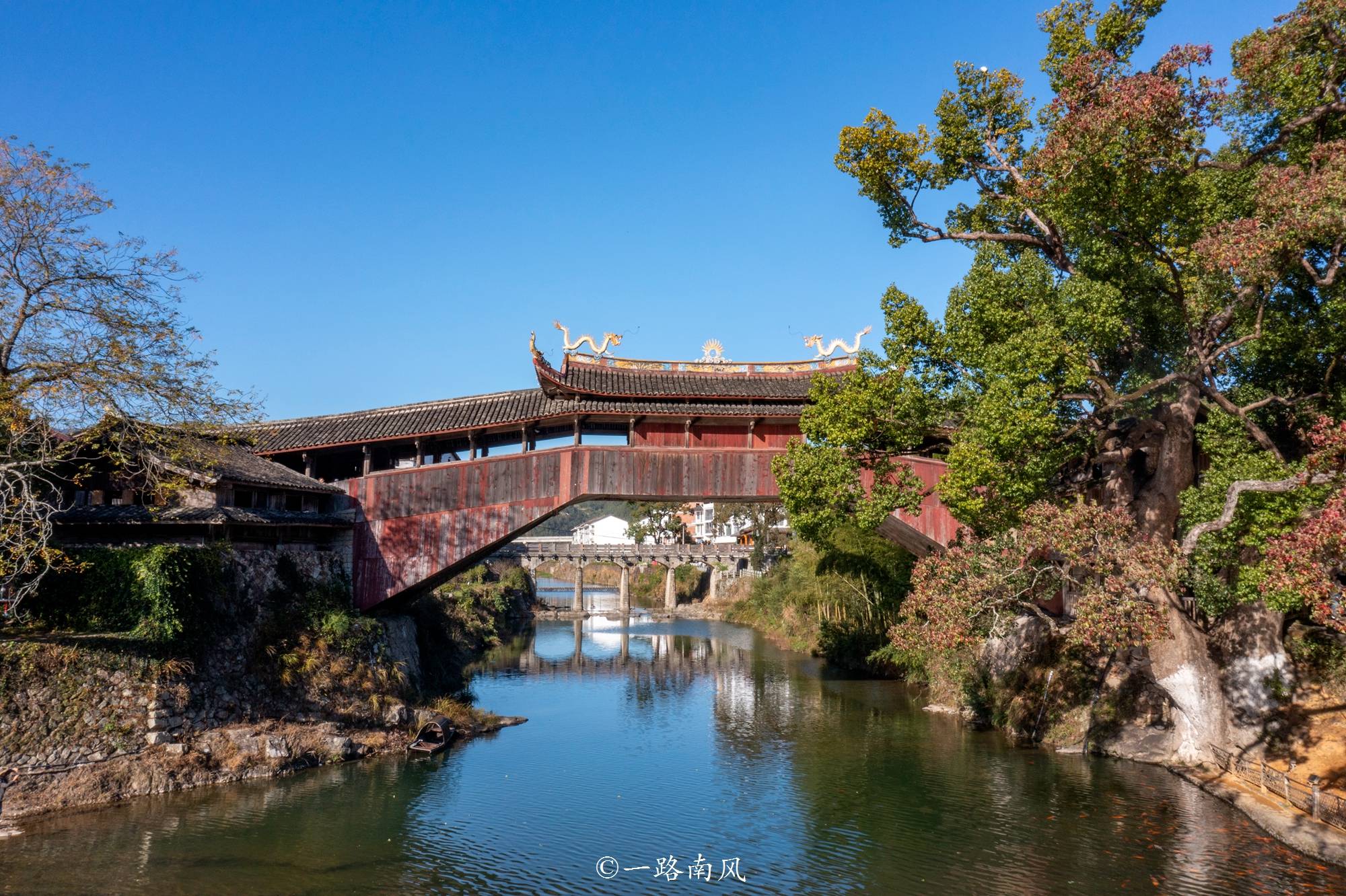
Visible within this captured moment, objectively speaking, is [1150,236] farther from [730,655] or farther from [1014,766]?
[730,655]

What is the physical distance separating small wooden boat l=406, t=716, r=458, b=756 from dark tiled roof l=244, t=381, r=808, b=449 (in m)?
7.70

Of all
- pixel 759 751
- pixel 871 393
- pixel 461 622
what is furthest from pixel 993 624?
pixel 461 622

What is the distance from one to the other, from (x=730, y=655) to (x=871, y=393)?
21.6 m

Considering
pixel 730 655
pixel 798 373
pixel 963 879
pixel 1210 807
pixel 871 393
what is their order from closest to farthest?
pixel 963 879
pixel 1210 807
pixel 871 393
pixel 798 373
pixel 730 655

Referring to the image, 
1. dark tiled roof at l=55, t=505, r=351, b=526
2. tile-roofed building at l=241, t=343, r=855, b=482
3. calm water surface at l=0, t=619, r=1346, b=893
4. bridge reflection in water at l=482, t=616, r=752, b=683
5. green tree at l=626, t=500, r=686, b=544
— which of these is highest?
tile-roofed building at l=241, t=343, r=855, b=482

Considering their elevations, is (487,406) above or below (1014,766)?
above

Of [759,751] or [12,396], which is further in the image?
[759,751]

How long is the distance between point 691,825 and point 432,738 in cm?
728

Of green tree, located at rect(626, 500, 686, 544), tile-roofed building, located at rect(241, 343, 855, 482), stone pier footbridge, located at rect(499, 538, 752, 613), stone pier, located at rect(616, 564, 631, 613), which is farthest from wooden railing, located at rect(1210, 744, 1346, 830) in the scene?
green tree, located at rect(626, 500, 686, 544)

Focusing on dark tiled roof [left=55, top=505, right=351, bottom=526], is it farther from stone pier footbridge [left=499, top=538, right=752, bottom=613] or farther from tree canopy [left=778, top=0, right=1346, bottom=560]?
stone pier footbridge [left=499, top=538, right=752, bottom=613]

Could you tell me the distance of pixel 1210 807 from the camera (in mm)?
13953

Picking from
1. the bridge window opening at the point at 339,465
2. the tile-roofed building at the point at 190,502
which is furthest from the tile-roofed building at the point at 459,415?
the tile-roofed building at the point at 190,502

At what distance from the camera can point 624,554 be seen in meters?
50.9

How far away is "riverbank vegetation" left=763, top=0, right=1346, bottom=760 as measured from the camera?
13.7 m
